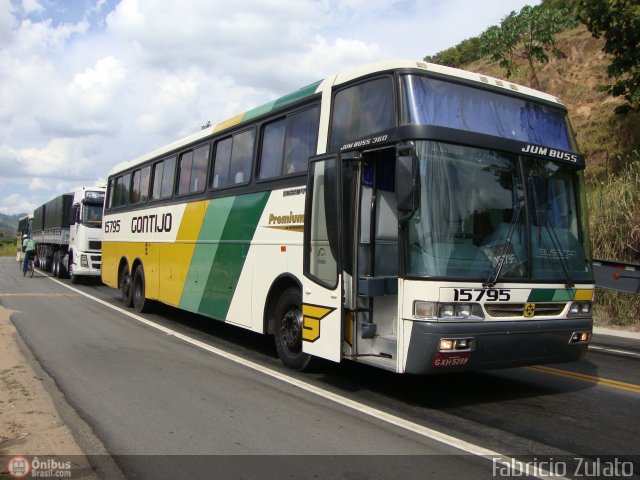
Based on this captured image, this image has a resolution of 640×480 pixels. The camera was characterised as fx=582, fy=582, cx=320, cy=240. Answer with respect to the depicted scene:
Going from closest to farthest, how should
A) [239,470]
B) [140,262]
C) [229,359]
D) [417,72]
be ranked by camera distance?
[239,470], [417,72], [229,359], [140,262]

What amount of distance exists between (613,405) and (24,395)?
624cm

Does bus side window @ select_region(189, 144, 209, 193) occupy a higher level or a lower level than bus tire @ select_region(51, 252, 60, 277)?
higher

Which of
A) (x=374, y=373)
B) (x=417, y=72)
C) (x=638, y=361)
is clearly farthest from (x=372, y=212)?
(x=638, y=361)

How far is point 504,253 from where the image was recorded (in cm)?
566

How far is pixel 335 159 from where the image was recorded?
6.45 m

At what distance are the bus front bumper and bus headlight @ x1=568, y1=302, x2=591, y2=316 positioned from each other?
8cm

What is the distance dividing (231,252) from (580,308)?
494 centimetres

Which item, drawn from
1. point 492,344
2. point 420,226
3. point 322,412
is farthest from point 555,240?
point 322,412

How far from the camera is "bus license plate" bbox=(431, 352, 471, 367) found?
17.4ft

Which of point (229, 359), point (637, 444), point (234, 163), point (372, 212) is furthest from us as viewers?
point (234, 163)

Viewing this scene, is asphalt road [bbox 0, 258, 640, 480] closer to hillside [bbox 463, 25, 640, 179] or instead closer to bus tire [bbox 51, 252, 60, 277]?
hillside [bbox 463, 25, 640, 179]

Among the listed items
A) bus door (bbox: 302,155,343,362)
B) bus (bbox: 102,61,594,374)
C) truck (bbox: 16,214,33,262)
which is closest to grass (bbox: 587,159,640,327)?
bus (bbox: 102,61,594,374)

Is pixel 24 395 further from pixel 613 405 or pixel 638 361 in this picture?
pixel 638 361

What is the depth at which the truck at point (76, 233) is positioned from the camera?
68.4 feet
